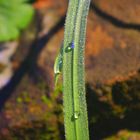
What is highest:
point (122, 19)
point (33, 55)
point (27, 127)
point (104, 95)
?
point (122, 19)

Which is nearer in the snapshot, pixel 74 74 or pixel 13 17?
pixel 74 74

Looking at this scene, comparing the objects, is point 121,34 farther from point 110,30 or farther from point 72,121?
point 72,121

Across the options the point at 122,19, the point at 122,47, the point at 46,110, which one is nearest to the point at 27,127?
the point at 46,110

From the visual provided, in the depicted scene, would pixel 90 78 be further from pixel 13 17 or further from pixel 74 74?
pixel 74 74

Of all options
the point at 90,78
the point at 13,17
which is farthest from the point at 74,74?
the point at 13,17

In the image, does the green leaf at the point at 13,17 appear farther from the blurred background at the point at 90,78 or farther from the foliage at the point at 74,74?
the foliage at the point at 74,74

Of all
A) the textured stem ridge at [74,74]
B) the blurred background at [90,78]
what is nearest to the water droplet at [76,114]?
Result: the textured stem ridge at [74,74]
